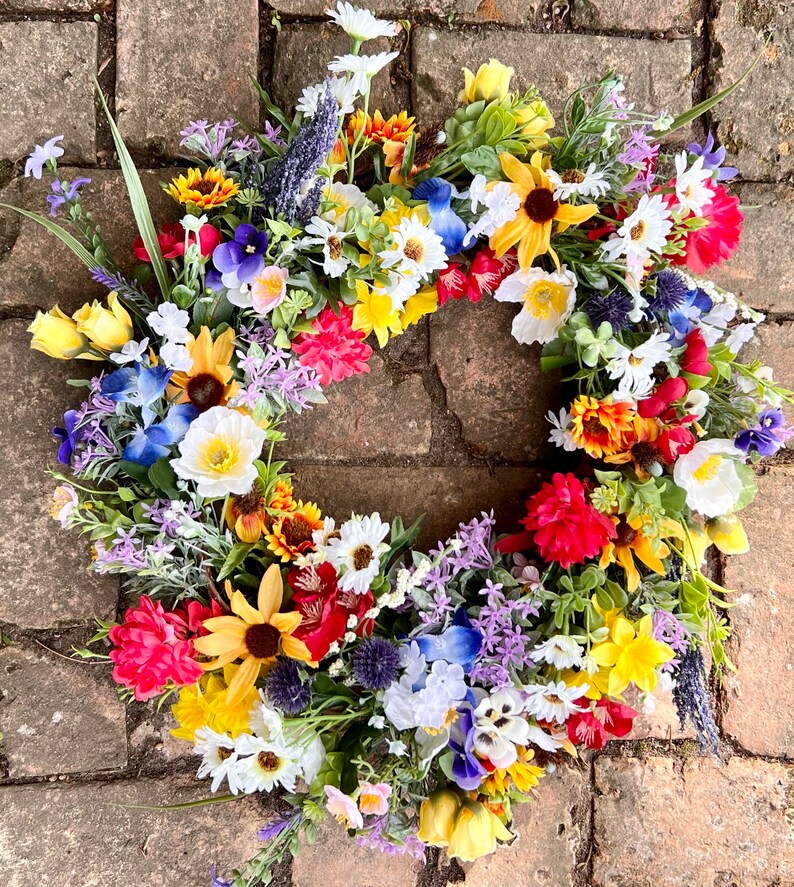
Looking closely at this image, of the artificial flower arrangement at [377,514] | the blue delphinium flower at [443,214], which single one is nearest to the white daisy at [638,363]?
the artificial flower arrangement at [377,514]

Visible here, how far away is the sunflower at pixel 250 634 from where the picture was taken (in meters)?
1.12

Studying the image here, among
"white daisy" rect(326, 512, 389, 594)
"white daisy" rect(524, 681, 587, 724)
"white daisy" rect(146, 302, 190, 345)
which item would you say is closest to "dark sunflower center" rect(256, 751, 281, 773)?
"white daisy" rect(326, 512, 389, 594)

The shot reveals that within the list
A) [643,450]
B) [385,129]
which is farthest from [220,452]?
[643,450]

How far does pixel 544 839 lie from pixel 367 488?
84cm

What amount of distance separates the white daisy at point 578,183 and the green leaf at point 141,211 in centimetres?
67

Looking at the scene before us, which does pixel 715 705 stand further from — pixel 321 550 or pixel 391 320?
pixel 391 320

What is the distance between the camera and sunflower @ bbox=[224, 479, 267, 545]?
1171 millimetres

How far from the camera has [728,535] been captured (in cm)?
126

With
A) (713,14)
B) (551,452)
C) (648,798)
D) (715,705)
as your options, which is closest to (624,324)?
(551,452)

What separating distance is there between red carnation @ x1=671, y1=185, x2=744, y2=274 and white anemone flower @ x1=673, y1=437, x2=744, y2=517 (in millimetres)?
327

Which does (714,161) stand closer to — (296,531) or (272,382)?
A: (272,382)

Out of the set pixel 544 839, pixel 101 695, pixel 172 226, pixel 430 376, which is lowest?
pixel 544 839

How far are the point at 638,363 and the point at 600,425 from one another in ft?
0.41

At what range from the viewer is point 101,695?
1367 mm
